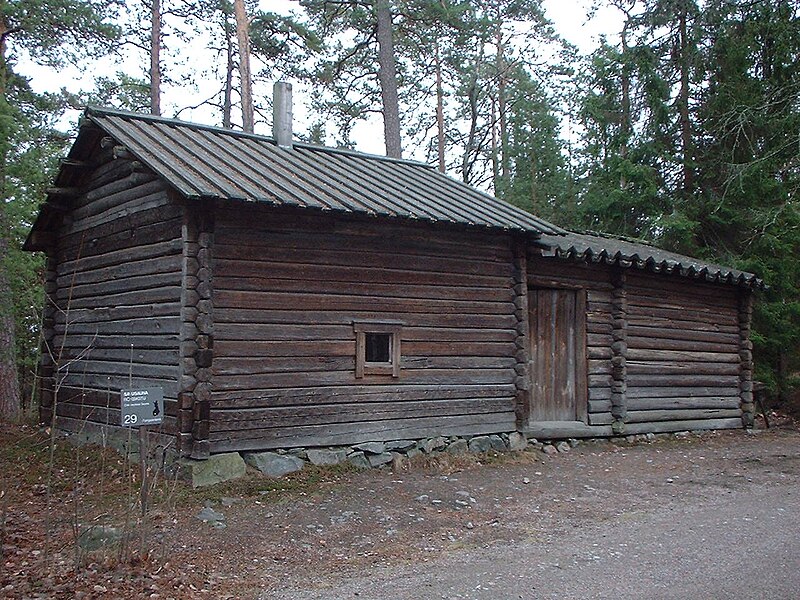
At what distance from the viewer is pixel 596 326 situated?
44.4ft

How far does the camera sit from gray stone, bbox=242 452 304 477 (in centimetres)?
938

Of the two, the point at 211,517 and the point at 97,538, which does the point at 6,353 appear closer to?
the point at 211,517

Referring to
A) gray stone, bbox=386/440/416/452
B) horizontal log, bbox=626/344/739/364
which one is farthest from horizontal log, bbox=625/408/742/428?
gray stone, bbox=386/440/416/452

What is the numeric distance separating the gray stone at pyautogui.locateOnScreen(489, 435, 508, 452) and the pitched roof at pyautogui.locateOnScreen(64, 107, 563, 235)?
3.13 metres

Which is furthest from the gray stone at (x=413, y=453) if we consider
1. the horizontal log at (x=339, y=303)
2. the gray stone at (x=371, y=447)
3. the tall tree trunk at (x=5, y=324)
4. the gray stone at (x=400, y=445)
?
the tall tree trunk at (x=5, y=324)

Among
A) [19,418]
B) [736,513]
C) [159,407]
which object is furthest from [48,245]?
[736,513]

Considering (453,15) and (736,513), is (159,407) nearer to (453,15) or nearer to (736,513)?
(736,513)

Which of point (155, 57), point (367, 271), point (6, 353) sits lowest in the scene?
point (6, 353)

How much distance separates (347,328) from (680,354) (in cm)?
742

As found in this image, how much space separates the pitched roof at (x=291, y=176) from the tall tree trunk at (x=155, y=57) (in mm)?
9858

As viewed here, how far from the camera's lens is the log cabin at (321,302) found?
9.42 meters

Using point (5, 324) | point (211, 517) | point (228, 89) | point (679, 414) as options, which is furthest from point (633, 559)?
point (228, 89)

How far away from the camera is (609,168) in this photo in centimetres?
2139

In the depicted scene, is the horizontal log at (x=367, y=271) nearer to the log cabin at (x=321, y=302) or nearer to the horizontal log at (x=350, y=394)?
the log cabin at (x=321, y=302)
